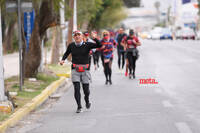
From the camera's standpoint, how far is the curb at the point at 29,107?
8.46m

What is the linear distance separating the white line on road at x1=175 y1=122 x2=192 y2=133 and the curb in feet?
9.63

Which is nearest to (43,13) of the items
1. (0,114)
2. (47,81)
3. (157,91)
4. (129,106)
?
(47,81)

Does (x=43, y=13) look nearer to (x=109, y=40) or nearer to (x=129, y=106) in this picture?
(x=109, y=40)

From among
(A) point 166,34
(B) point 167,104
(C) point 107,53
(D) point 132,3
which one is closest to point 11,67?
(C) point 107,53

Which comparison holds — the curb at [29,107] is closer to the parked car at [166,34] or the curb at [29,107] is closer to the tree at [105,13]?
the tree at [105,13]

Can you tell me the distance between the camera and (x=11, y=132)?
8234 mm

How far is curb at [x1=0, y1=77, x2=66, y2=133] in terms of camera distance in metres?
8.46

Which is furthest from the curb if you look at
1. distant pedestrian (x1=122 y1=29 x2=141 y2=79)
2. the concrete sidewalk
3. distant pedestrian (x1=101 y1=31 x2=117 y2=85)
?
the concrete sidewalk

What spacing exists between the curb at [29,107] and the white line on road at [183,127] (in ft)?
9.63

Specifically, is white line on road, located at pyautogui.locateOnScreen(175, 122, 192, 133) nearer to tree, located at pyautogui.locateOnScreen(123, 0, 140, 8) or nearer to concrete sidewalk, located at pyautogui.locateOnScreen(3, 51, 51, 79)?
concrete sidewalk, located at pyautogui.locateOnScreen(3, 51, 51, 79)

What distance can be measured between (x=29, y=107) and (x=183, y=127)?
366cm

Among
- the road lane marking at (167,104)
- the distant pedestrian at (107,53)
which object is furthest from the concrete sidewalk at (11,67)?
the road lane marking at (167,104)

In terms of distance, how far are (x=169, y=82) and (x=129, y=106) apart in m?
5.35

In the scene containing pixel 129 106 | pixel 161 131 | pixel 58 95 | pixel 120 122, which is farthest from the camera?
pixel 58 95
